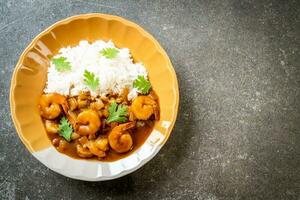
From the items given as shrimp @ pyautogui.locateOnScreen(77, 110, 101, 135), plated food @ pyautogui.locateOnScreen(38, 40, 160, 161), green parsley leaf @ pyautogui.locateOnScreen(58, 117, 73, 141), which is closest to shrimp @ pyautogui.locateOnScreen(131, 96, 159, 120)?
plated food @ pyautogui.locateOnScreen(38, 40, 160, 161)

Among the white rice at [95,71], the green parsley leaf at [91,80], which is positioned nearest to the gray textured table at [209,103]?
the white rice at [95,71]

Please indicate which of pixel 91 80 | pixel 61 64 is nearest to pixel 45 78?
pixel 61 64

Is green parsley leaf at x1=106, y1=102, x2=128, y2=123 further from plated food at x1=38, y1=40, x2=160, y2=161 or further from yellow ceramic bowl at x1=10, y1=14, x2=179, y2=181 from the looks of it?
yellow ceramic bowl at x1=10, y1=14, x2=179, y2=181

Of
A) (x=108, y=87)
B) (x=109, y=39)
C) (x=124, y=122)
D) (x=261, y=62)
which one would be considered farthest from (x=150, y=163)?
(x=261, y=62)

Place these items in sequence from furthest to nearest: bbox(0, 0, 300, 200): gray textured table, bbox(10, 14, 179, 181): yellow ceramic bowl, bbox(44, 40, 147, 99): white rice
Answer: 1. bbox(0, 0, 300, 200): gray textured table
2. bbox(44, 40, 147, 99): white rice
3. bbox(10, 14, 179, 181): yellow ceramic bowl

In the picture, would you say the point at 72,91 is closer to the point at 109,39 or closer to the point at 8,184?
the point at 109,39
